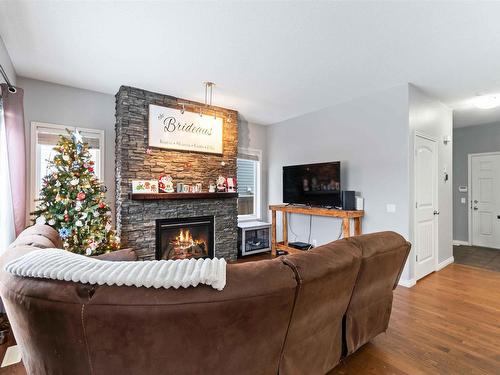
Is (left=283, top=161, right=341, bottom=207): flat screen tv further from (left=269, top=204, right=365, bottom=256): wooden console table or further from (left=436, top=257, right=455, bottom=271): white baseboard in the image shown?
(left=436, top=257, right=455, bottom=271): white baseboard

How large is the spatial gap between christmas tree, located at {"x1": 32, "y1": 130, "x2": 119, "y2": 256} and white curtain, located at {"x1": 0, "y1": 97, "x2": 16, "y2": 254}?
1.26 ft

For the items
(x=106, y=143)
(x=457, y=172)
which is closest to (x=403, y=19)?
(x=106, y=143)

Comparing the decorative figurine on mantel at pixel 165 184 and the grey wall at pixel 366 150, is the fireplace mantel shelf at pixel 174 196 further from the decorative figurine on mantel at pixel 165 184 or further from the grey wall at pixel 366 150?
the grey wall at pixel 366 150

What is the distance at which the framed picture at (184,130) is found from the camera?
148 inches

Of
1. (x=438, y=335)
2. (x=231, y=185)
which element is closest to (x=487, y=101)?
(x=438, y=335)

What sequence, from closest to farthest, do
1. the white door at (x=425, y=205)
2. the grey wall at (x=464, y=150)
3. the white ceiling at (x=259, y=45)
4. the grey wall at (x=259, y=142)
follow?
the white ceiling at (x=259, y=45)
the white door at (x=425, y=205)
the grey wall at (x=464, y=150)
the grey wall at (x=259, y=142)

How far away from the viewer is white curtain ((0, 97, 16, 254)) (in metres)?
2.37

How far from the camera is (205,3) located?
1895mm

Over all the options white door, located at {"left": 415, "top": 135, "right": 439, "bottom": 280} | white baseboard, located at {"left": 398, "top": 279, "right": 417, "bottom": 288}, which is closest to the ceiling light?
white door, located at {"left": 415, "top": 135, "right": 439, "bottom": 280}

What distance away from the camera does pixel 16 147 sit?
2.54 meters

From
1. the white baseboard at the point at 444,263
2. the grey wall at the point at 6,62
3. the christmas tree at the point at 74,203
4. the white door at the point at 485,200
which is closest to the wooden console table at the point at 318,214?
the white baseboard at the point at 444,263

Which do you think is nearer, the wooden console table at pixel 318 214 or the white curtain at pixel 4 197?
the white curtain at pixel 4 197

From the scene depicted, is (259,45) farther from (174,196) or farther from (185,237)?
(185,237)

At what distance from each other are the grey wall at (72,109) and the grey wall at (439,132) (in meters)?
4.42
